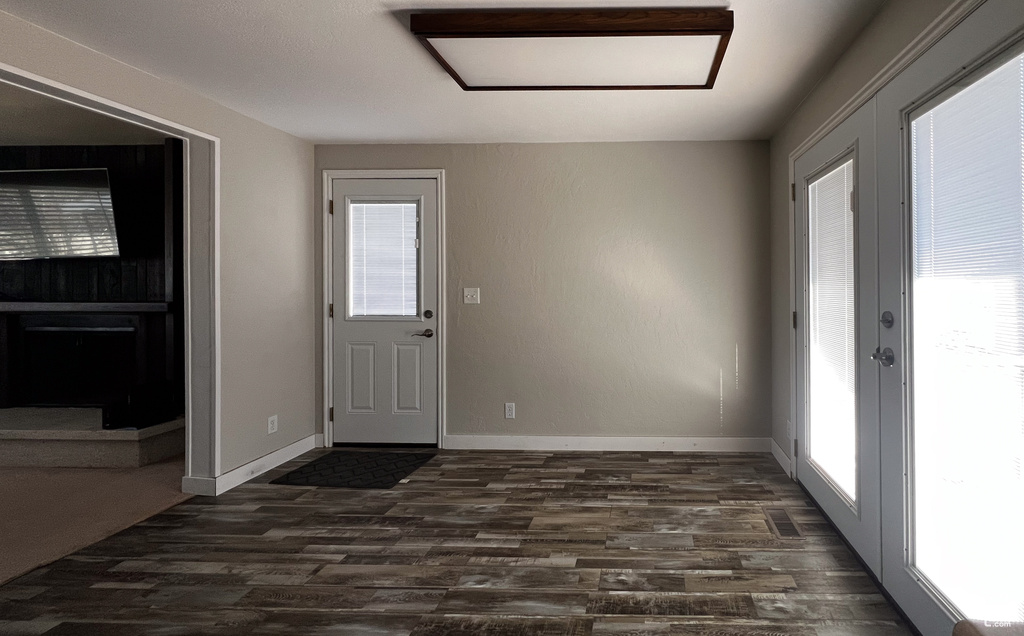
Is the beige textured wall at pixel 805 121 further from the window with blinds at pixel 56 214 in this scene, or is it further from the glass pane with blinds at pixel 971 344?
the window with blinds at pixel 56 214

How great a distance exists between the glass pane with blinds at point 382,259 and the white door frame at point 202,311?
1429 millimetres

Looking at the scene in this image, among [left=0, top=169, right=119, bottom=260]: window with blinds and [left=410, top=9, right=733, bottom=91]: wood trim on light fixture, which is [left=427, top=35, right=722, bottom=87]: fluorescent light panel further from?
[left=0, top=169, right=119, bottom=260]: window with blinds

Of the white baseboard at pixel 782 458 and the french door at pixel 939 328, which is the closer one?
the french door at pixel 939 328

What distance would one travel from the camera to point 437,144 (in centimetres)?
538

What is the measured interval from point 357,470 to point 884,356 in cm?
331

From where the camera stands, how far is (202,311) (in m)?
4.13

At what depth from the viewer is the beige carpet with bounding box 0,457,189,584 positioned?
3.25 metres

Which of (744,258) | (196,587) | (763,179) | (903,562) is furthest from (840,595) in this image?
(763,179)

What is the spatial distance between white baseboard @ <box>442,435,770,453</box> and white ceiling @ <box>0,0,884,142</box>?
2220 mm

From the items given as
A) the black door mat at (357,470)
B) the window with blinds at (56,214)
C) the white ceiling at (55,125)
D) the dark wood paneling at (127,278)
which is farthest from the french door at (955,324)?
the window with blinds at (56,214)

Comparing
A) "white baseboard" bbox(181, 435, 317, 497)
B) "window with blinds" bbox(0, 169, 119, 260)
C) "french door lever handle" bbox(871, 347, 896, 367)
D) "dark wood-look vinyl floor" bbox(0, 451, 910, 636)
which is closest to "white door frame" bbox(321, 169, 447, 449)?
"white baseboard" bbox(181, 435, 317, 497)

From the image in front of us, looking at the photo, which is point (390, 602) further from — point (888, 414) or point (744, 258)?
point (744, 258)

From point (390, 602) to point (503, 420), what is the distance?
109 inches

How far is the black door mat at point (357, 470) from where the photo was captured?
173 inches
